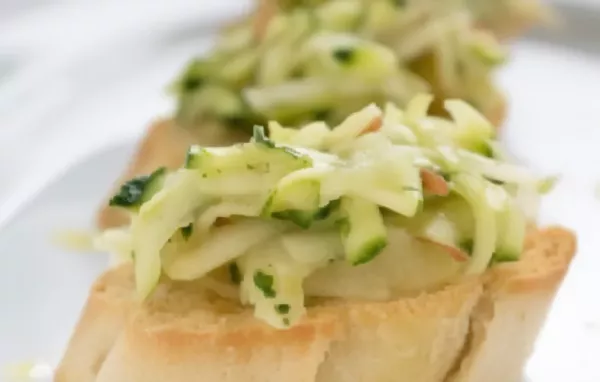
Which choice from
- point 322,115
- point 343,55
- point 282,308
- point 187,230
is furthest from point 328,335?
point 343,55

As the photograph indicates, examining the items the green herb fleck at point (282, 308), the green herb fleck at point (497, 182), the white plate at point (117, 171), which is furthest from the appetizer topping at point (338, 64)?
the green herb fleck at point (282, 308)

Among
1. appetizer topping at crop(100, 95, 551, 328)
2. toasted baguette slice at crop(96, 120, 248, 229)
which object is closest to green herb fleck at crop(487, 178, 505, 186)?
appetizer topping at crop(100, 95, 551, 328)

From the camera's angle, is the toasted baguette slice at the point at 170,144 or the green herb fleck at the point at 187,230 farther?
the toasted baguette slice at the point at 170,144

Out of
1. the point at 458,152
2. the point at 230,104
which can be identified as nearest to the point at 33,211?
the point at 230,104

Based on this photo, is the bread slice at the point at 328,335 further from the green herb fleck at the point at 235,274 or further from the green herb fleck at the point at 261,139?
the green herb fleck at the point at 261,139

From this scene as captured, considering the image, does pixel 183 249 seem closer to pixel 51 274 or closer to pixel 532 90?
pixel 51 274

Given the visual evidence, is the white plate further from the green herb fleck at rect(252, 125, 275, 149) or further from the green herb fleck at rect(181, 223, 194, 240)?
the green herb fleck at rect(252, 125, 275, 149)
